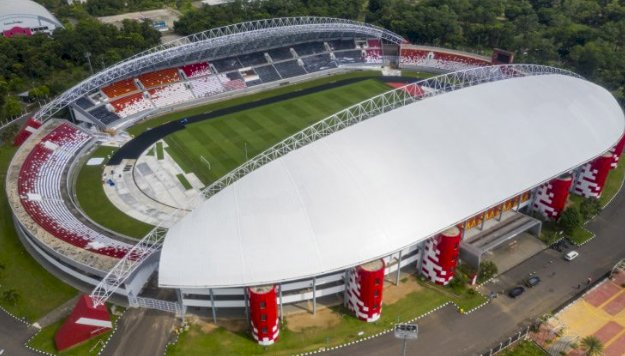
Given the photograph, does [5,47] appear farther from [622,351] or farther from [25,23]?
[622,351]

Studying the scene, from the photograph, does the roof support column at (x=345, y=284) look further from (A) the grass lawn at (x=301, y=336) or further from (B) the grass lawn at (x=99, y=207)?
(B) the grass lawn at (x=99, y=207)

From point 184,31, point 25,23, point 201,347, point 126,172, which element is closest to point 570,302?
point 201,347

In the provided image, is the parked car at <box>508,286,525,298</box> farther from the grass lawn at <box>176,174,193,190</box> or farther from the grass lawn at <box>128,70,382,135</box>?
the grass lawn at <box>128,70,382,135</box>

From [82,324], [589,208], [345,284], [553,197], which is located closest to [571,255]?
[553,197]

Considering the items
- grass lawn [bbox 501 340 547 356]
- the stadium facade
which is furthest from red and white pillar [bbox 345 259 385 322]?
the stadium facade

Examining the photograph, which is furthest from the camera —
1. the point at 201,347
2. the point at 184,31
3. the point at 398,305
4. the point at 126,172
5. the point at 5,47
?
the point at 184,31

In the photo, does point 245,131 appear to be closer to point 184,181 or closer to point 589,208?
point 184,181

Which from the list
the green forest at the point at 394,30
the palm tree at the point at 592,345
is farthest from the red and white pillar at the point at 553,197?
the green forest at the point at 394,30
